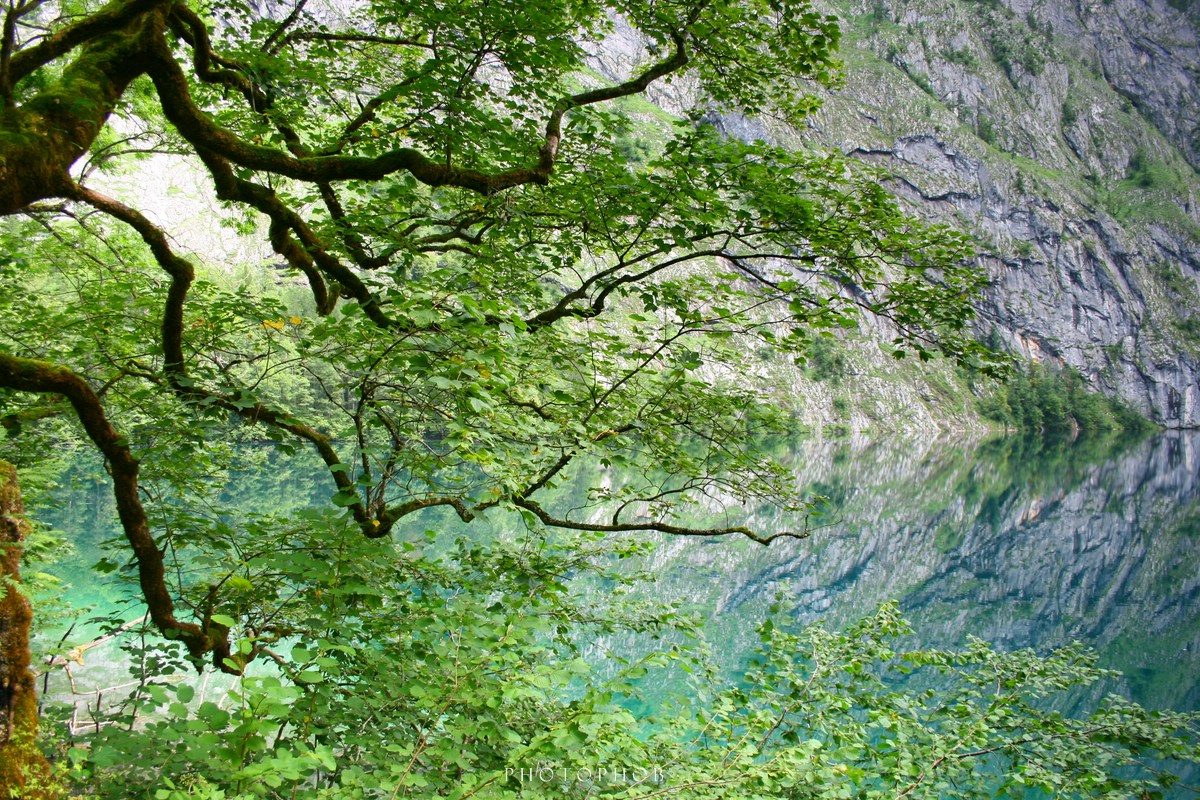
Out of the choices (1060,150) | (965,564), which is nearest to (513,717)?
(965,564)

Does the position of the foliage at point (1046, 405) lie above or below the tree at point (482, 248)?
above

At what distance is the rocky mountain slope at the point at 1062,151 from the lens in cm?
12075

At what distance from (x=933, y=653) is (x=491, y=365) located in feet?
16.1

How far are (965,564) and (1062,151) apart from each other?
17170 centimetres

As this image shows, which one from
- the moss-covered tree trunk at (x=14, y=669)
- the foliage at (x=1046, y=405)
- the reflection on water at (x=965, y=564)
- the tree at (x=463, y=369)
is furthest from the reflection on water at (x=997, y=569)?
the foliage at (x=1046, y=405)

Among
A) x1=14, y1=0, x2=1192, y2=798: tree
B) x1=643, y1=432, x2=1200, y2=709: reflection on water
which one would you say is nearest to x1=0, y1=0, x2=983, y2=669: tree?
x1=14, y1=0, x2=1192, y2=798: tree

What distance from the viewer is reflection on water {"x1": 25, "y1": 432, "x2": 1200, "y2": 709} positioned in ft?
54.3

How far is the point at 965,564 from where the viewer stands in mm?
24734

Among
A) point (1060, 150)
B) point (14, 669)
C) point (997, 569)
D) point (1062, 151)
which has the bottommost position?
point (997, 569)

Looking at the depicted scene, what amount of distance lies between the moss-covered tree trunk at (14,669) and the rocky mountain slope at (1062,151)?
4323 inches

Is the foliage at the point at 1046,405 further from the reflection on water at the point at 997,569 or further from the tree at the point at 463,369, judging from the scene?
the tree at the point at 463,369

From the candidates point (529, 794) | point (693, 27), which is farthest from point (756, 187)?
point (529, 794)

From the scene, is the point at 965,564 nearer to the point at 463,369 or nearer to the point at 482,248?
the point at 482,248

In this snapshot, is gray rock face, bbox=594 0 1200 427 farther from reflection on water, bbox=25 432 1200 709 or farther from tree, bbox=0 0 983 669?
tree, bbox=0 0 983 669
